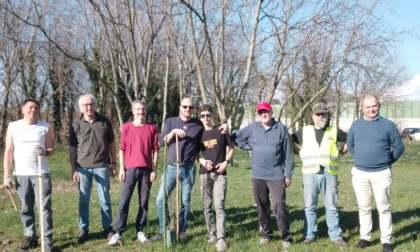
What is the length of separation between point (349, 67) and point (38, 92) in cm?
2670

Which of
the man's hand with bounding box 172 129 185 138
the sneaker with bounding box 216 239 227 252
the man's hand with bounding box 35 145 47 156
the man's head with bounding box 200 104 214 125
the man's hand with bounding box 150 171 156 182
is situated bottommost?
the sneaker with bounding box 216 239 227 252

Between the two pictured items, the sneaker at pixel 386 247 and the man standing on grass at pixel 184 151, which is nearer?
the sneaker at pixel 386 247

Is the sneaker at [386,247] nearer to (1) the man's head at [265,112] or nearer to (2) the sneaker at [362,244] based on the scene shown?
(2) the sneaker at [362,244]

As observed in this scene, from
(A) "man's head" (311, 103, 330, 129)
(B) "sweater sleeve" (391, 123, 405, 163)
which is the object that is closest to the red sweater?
(A) "man's head" (311, 103, 330, 129)

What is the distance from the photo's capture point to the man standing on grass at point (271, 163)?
5.86m

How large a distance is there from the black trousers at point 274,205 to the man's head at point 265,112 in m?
0.78

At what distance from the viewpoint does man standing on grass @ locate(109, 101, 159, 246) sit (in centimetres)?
607

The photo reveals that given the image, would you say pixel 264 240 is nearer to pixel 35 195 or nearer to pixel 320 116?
pixel 320 116

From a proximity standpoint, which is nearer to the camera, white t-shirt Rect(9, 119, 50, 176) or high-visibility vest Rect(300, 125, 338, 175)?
white t-shirt Rect(9, 119, 50, 176)

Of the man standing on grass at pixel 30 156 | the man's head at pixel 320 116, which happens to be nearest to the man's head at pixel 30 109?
the man standing on grass at pixel 30 156

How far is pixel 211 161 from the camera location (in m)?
5.90

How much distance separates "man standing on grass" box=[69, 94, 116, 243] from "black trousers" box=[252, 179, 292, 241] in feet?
6.74

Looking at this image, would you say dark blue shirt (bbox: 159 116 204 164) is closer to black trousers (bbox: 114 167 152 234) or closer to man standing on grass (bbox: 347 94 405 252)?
black trousers (bbox: 114 167 152 234)

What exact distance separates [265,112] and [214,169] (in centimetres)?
99
